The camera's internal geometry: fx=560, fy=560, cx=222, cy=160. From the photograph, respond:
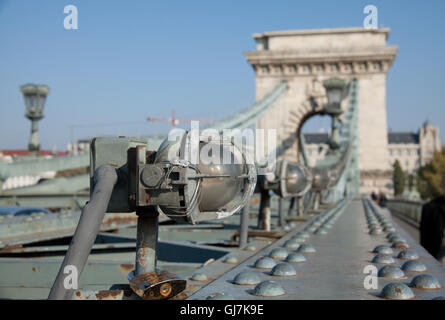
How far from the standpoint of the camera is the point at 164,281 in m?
1.74

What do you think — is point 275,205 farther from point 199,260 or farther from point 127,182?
point 127,182

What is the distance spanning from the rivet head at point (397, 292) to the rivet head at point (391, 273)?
14.9 inches

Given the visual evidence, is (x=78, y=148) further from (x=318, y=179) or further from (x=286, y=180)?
(x=286, y=180)

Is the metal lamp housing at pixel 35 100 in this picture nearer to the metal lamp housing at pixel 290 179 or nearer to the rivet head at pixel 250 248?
the metal lamp housing at pixel 290 179

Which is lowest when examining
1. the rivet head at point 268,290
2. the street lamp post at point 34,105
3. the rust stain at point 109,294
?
the rivet head at point 268,290

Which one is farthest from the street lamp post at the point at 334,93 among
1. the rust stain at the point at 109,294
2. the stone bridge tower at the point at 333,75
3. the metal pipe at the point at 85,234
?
the stone bridge tower at the point at 333,75

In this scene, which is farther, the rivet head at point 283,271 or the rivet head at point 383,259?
the rivet head at point 383,259

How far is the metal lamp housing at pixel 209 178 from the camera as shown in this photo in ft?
5.12

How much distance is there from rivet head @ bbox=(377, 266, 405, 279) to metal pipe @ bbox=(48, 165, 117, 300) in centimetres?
129

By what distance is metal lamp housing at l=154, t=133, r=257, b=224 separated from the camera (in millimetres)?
1560

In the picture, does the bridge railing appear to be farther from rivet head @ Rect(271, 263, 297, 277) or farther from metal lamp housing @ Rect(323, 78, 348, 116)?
rivet head @ Rect(271, 263, 297, 277)

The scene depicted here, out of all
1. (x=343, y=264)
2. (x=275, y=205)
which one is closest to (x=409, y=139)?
(x=275, y=205)
